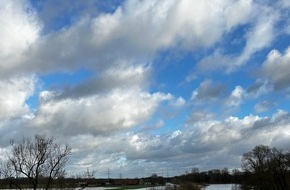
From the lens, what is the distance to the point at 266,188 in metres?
114

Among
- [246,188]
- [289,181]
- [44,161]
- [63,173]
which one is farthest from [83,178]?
[246,188]

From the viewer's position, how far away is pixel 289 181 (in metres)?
108

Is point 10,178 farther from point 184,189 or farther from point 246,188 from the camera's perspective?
point 246,188

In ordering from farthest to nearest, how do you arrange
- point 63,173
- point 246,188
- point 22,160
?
1. point 246,188
2. point 63,173
3. point 22,160

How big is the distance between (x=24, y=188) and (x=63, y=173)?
309 cm

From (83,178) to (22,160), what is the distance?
7413 millimetres

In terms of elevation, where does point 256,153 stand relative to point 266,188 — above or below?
above

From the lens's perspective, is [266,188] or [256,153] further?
[256,153]

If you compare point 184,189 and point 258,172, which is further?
point 184,189

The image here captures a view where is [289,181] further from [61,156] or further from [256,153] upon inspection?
[61,156]

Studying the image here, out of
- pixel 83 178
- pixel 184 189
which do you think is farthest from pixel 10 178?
pixel 184 189

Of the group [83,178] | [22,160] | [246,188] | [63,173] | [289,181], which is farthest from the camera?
[246,188]

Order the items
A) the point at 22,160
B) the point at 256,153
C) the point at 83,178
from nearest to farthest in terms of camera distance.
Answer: the point at 22,160 < the point at 83,178 < the point at 256,153

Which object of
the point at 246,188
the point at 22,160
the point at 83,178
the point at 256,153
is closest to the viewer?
the point at 22,160
